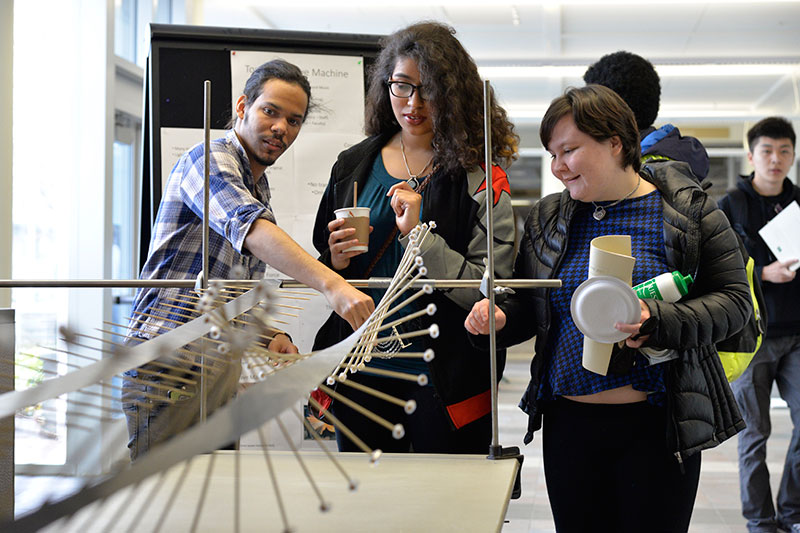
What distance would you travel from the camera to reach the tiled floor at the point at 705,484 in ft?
11.5

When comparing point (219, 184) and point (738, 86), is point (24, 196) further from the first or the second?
point (738, 86)

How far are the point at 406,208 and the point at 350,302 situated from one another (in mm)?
276

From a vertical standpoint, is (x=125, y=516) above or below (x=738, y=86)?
below

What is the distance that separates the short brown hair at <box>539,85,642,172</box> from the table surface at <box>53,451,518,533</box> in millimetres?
653

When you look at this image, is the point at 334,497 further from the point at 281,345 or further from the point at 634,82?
the point at 634,82

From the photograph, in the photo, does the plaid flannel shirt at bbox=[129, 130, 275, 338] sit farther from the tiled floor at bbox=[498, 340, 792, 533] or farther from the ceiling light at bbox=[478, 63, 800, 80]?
the ceiling light at bbox=[478, 63, 800, 80]

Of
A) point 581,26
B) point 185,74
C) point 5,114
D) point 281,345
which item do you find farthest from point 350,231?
point 581,26

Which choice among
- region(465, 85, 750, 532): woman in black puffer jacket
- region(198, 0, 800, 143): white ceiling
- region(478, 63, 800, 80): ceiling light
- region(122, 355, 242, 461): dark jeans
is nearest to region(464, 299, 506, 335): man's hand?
region(465, 85, 750, 532): woman in black puffer jacket

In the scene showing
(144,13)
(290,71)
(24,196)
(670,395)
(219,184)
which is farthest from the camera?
(144,13)

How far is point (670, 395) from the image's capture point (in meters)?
1.51

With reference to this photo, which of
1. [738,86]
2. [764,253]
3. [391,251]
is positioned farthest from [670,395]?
[738,86]

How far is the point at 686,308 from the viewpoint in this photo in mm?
1463

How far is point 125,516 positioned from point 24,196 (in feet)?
11.3

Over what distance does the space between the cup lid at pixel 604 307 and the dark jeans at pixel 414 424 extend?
0.41 m
